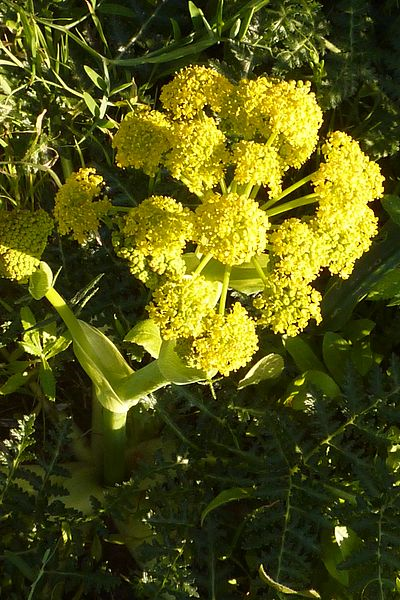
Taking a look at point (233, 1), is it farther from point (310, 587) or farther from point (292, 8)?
point (310, 587)

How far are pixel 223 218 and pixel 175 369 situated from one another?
17.8 inches

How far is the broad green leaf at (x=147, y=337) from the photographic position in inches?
74.9

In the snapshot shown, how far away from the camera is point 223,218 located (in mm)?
1645

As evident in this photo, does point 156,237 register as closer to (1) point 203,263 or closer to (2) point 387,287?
(1) point 203,263

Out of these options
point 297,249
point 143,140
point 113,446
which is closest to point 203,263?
point 297,249

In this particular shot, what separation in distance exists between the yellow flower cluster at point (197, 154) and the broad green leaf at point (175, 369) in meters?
0.46

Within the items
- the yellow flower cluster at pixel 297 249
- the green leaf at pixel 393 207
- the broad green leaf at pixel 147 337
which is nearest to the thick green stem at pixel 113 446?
the broad green leaf at pixel 147 337

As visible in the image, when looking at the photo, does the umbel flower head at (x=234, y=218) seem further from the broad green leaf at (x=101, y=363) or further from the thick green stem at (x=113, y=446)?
the thick green stem at (x=113, y=446)

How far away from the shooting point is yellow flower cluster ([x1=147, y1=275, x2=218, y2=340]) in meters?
1.68

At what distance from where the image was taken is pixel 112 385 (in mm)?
1996

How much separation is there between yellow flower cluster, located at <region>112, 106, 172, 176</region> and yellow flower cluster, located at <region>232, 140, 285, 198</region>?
0.66ft

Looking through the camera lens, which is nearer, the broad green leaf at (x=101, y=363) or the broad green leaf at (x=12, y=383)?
the broad green leaf at (x=101, y=363)

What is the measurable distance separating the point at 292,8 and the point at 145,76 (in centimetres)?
58

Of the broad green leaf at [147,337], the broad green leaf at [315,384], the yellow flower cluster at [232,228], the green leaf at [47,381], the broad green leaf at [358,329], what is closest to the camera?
the yellow flower cluster at [232,228]
